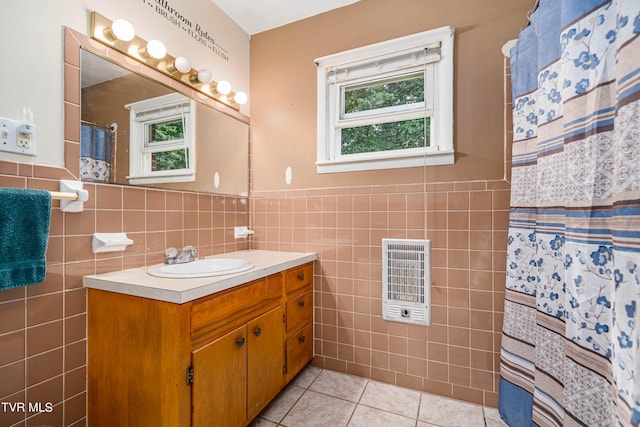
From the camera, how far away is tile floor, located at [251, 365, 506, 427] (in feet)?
4.74

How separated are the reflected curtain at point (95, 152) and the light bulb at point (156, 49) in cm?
46

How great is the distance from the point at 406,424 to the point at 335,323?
674mm

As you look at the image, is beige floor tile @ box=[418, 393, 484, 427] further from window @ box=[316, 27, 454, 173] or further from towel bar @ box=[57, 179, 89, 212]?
towel bar @ box=[57, 179, 89, 212]

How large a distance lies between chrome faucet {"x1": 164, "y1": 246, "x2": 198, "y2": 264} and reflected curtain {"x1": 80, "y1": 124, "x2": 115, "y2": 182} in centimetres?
46

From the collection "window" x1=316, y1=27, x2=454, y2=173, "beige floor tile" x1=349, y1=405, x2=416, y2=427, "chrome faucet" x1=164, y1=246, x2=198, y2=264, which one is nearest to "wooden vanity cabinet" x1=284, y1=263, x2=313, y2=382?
"beige floor tile" x1=349, y1=405, x2=416, y2=427

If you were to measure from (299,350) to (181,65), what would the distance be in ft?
6.05

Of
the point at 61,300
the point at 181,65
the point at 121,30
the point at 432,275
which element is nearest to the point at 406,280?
the point at 432,275

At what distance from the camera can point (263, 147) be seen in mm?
2141

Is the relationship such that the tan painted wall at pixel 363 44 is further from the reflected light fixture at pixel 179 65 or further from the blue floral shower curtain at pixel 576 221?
the reflected light fixture at pixel 179 65

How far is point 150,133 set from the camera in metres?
1.49

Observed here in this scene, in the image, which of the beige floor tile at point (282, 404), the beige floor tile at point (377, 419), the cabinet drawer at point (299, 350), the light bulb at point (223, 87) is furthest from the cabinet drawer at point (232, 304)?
the light bulb at point (223, 87)

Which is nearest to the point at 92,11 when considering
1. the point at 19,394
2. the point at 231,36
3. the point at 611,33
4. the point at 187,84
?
the point at 187,84

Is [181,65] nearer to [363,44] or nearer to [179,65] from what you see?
[179,65]

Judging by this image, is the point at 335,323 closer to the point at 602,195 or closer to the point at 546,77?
the point at 602,195
